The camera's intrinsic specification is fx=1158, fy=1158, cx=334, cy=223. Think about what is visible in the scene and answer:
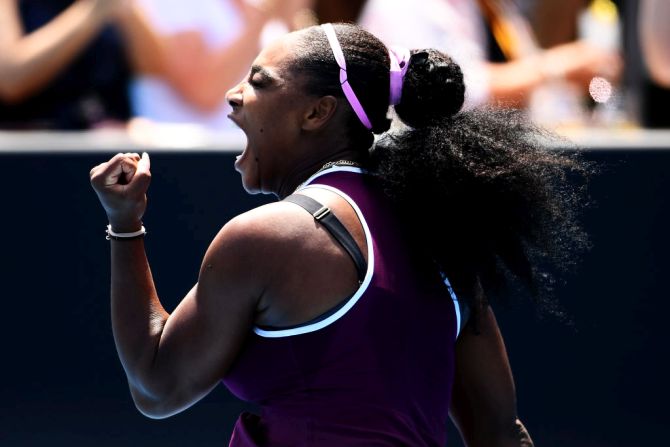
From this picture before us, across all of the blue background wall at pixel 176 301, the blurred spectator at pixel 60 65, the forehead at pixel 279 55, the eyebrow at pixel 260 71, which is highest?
the forehead at pixel 279 55

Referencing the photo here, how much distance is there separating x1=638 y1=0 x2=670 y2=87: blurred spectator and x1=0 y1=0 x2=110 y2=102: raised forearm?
1.94 m

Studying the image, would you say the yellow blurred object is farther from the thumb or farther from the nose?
the thumb

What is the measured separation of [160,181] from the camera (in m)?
3.77

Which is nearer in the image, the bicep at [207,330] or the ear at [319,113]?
the bicep at [207,330]

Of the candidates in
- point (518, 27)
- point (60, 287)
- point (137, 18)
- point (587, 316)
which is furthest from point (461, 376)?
point (518, 27)

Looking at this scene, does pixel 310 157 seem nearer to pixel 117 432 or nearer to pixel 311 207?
pixel 311 207

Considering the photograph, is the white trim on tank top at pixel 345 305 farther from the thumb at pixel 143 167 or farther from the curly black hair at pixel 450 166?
the thumb at pixel 143 167

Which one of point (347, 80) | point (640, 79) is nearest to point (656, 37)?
point (640, 79)

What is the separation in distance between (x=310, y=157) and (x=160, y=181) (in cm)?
163

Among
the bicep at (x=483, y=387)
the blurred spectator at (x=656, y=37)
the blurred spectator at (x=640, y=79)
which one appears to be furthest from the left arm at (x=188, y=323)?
the blurred spectator at (x=656, y=37)

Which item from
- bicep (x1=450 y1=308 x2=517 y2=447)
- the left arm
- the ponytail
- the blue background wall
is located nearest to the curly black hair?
the ponytail

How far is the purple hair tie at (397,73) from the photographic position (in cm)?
222

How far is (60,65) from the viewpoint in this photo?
4004 mm

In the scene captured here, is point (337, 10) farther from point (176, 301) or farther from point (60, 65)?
point (176, 301)
